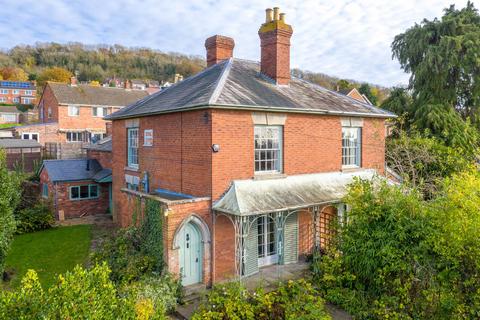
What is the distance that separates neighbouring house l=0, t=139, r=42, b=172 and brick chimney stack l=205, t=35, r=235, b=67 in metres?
20.9

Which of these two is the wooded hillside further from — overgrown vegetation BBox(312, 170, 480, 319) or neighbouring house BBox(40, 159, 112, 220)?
overgrown vegetation BBox(312, 170, 480, 319)

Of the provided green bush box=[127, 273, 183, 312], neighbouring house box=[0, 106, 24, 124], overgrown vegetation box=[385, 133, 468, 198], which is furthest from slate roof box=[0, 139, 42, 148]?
neighbouring house box=[0, 106, 24, 124]

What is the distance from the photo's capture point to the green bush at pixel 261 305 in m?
8.95

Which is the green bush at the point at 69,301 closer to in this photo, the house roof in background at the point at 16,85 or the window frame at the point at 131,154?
the window frame at the point at 131,154

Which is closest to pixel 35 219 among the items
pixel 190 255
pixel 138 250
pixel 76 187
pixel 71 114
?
pixel 76 187

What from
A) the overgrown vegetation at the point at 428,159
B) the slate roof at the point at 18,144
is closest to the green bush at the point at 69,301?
the overgrown vegetation at the point at 428,159

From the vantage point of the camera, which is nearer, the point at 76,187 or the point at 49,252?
the point at 49,252

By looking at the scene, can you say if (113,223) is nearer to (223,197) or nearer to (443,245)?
(223,197)

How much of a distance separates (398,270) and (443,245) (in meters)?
1.24

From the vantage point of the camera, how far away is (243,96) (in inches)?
521

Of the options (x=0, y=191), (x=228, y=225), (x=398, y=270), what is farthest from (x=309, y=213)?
(x=0, y=191)

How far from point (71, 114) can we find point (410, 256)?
1665 inches

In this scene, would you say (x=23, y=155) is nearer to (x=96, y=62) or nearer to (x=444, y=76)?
(x=444, y=76)

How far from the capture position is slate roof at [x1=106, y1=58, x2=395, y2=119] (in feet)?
41.9
